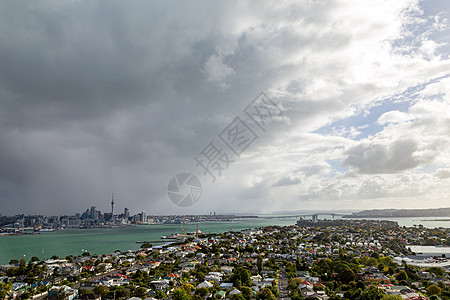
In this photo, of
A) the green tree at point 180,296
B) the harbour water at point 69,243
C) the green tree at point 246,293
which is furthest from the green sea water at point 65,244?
the green tree at point 246,293

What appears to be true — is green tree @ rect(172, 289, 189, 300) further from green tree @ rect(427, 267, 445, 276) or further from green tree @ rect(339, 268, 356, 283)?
green tree @ rect(427, 267, 445, 276)

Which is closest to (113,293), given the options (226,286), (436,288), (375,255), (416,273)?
(226,286)

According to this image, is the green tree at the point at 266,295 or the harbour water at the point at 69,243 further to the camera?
the harbour water at the point at 69,243

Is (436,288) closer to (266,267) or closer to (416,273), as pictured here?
(416,273)

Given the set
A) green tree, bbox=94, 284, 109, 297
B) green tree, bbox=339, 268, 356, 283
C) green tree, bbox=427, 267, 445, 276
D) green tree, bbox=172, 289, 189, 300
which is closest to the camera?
green tree, bbox=172, 289, 189, 300

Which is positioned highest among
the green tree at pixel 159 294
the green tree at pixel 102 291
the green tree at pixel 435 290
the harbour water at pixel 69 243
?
the green tree at pixel 102 291

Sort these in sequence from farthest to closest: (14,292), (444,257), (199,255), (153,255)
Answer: (153,255)
(199,255)
(444,257)
(14,292)

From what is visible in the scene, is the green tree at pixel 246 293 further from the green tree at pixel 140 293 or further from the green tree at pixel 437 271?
the green tree at pixel 437 271

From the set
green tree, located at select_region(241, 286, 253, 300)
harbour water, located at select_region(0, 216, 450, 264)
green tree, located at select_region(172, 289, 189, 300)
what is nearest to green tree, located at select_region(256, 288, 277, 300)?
green tree, located at select_region(241, 286, 253, 300)

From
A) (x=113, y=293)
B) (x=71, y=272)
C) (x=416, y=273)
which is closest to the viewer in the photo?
(x=113, y=293)

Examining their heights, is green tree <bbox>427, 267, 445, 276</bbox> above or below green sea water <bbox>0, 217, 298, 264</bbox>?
above

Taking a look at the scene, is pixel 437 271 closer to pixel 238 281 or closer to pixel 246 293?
pixel 238 281
